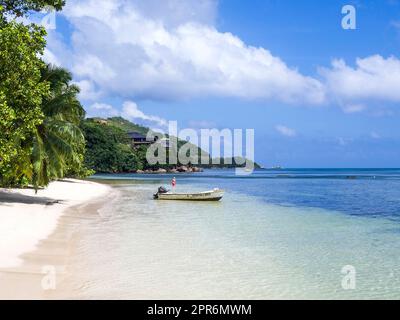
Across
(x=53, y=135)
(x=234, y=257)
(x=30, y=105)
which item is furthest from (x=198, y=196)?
(x=234, y=257)

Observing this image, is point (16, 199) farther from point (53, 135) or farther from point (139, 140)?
point (139, 140)

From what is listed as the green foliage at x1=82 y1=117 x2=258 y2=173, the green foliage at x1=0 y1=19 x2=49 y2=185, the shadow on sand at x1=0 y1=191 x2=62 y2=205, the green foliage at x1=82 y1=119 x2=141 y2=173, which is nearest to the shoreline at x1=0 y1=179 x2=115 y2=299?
the shadow on sand at x1=0 y1=191 x2=62 y2=205

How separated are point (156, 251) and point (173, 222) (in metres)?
7.10

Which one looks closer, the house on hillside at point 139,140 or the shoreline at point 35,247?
the shoreline at point 35,247

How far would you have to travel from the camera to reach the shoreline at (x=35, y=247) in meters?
8.55

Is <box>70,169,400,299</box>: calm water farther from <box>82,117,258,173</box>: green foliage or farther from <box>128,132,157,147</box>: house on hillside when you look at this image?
<box>128,132,157,147</box>: house on hillside

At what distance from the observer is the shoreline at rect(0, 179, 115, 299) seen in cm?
855

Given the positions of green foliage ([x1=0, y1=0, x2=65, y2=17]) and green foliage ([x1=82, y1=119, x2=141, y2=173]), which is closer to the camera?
green foliage ([x1=0, y1=0, x2=65, y2=17])

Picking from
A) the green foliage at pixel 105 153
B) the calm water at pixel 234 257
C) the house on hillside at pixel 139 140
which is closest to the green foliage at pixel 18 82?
the calm water at pixel 234 257

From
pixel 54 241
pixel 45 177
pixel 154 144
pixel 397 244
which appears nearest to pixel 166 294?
pixel 54 241

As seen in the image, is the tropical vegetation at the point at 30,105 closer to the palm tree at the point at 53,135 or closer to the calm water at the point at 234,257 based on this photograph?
the palm tree at the point at 53,135

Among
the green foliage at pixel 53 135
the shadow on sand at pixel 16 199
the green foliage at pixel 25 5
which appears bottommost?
the shadow on sand at pixel 16 199

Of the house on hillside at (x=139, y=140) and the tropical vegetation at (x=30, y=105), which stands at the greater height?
the house on hillside at (x=139, y=140)

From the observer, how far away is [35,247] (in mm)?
12602
